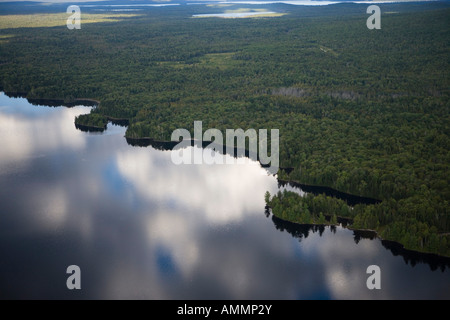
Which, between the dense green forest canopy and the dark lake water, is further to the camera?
the dense green forest canopy

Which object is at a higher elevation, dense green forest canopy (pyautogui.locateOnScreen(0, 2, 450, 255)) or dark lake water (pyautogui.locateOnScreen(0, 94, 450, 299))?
dense green forest canopy (pyautogui.locateOnScreen(0, 2, 450, 255))

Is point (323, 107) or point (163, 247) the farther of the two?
point (323, 107)

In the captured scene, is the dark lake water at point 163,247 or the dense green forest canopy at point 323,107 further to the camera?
the dense green forest canopy at point 323,107

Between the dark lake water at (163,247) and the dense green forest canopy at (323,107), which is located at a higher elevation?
the dense green forest canopy at (323,107)

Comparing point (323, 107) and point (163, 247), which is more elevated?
point (323, 107)
